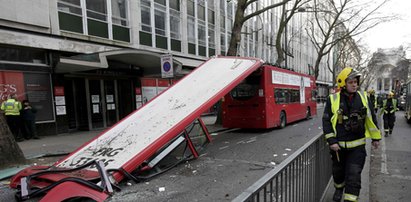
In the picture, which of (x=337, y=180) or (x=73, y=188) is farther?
(x=73, y=188)

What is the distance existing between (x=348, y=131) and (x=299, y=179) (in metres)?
1.24

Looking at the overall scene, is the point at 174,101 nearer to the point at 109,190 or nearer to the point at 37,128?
the point at 109,190

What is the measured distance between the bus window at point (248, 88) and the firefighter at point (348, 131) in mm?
7423

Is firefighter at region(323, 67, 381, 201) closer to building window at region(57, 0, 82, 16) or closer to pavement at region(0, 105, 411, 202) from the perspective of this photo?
pavement at region(0, 105, 411, 202)

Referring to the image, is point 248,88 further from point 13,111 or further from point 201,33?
point 201,33

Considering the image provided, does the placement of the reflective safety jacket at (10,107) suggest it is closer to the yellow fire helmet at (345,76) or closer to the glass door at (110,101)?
the glass door at (110,101)

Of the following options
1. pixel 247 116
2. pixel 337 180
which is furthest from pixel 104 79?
pixel 337 180

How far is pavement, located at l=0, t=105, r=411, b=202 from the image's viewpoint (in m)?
4.17

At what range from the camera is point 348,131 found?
135 inches

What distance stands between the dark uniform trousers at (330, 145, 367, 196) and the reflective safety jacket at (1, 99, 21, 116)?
436 inches

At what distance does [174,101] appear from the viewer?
7.28 meters

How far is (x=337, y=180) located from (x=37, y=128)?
38.7ft

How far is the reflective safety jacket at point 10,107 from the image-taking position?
31.9 feet

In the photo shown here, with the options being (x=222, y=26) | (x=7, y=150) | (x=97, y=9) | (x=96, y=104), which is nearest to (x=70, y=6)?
(x=97, y=9)
